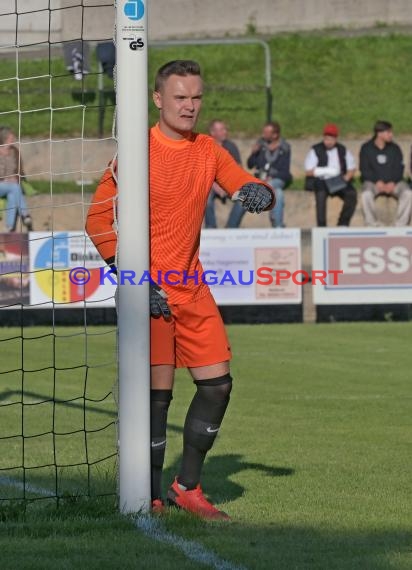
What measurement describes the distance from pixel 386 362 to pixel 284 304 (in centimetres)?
467

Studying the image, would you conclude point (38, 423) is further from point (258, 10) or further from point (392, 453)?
point (258, 10)

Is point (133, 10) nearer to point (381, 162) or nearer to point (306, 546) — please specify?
point (306, 546)

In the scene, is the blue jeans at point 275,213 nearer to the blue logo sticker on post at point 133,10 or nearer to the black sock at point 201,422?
the black sock at point 201,422

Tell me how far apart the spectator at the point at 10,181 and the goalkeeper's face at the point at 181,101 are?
10.0 meters

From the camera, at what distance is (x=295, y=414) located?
1088cm

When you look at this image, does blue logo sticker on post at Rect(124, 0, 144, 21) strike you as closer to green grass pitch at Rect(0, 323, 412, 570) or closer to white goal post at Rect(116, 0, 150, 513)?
white goal post at Rect(116, 0, 150, 513)

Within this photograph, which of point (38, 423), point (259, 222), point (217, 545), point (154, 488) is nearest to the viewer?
point (217, 545)

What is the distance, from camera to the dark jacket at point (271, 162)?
70.0 ft

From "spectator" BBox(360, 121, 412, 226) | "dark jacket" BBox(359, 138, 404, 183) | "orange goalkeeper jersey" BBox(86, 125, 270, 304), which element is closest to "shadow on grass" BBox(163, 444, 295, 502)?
"orange goalkeeper jersey" BBox(86, 125, 270, 304)

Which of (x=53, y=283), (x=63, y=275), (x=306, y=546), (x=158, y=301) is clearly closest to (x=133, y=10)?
(x=158, y=301)

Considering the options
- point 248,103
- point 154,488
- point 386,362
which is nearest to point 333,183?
point 386,362

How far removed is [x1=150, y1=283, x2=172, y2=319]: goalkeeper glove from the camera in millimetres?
6527

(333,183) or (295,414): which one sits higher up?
(333,183)

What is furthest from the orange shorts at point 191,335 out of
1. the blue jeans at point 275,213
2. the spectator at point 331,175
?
the spectator at point 331,175
